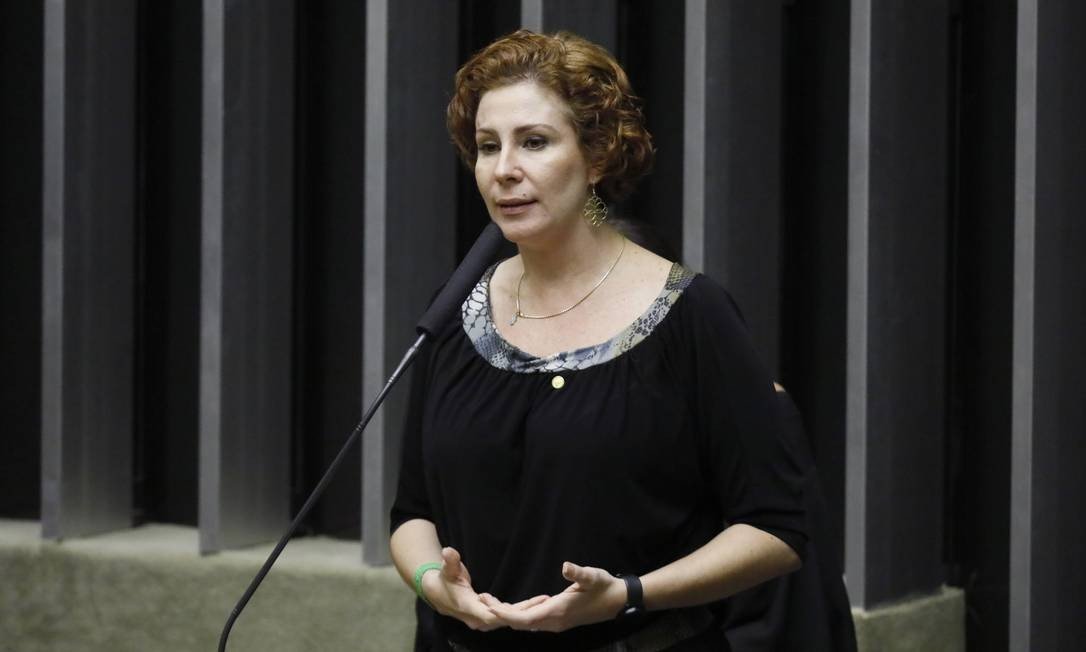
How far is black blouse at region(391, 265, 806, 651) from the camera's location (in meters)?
1.86

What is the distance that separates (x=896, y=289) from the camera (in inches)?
154

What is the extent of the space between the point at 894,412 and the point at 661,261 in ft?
6.75

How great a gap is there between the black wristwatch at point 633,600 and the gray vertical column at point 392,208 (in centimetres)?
255

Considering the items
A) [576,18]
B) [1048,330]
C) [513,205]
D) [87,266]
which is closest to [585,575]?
[513,205]

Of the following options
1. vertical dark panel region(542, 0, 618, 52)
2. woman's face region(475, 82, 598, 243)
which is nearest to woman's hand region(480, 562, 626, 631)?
woman's face region(475, 82, 598, 243)

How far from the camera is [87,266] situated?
486 centimetres

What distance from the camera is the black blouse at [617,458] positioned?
73.4 inches

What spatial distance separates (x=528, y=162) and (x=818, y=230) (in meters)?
2.46

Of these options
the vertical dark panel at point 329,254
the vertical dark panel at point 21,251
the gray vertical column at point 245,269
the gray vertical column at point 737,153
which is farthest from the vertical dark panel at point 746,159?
the vertical dark panel at point 21,251

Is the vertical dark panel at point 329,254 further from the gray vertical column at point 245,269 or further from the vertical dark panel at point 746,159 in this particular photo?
the vertical dark panel at point 746,159

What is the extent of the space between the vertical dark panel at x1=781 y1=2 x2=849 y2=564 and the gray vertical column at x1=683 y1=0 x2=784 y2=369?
9cm

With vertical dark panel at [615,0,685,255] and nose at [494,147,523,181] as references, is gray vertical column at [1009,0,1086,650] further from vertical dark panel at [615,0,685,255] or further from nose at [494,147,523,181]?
nose at [494,147,523,181]

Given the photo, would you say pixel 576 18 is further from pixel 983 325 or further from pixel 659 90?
pixel 983 325

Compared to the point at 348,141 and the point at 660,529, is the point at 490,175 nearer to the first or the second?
the point at 660,529
